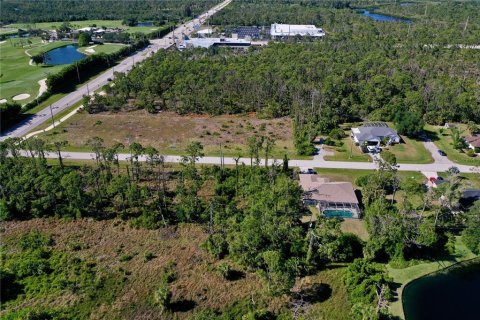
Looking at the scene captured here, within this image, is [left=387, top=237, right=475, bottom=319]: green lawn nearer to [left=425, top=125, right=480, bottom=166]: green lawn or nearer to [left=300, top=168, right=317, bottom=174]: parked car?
[left=300, top=168, right=317, bottom=174]: parked car

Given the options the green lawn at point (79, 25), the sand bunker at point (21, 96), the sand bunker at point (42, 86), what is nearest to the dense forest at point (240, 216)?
the sand bunker at point (21, 96)

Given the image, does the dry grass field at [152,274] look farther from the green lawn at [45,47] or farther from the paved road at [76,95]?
the green lawn at [45,47]

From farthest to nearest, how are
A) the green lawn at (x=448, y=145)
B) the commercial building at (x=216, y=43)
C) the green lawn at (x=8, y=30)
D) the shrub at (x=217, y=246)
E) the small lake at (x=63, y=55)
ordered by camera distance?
the green lawn at (x=8, y=30) → the commercial building at (x=216, y=43) → the small lake at (x=63, y=55) → the green lawn at (x=448, y=145) → the shrub at (x=217, y=246)

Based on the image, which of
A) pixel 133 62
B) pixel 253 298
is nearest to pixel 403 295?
pixel 253 298

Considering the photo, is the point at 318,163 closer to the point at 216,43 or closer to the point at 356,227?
the point at 356,227

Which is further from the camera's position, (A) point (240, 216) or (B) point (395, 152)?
(B) point (395, 152)

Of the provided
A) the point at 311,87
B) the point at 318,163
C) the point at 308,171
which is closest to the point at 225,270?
the point at 308,171

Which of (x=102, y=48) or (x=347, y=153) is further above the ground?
(x=102, y=48)
